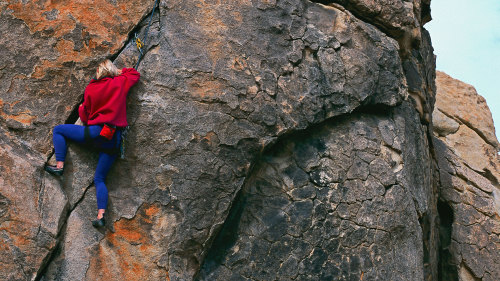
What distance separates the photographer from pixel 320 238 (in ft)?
17.5

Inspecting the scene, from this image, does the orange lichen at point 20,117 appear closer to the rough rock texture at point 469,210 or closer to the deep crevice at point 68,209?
the deep crevice at point 68,209

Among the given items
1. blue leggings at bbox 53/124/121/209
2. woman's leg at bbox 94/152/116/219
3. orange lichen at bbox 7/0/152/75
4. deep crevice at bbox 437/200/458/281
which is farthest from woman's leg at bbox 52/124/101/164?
deep crevice at bbox 437/200/458/281

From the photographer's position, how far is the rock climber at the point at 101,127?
4.78 m

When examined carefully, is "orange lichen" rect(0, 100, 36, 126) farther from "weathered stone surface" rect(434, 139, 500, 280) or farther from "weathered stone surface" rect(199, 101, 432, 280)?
"weathered stone surface" rect(434, 139, 500, 280)

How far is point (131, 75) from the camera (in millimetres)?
4945

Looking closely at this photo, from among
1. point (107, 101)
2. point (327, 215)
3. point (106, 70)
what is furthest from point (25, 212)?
point (327, 215)

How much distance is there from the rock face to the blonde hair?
0.21m

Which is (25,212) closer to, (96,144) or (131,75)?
(96,144)

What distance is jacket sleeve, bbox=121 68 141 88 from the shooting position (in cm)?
491

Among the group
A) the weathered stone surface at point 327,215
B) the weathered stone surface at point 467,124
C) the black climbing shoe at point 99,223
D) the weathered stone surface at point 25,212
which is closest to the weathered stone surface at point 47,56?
the weathered stone surface at point 25,212

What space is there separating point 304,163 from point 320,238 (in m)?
0.69

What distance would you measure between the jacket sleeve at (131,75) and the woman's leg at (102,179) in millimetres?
618

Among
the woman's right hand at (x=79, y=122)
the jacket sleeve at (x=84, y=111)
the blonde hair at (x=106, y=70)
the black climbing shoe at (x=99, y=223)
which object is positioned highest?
the blonde hair at (x=106, y=70)

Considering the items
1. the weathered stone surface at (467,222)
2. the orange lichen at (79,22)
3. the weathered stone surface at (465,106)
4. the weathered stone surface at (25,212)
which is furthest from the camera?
the weathered stone surface at (465,106)
